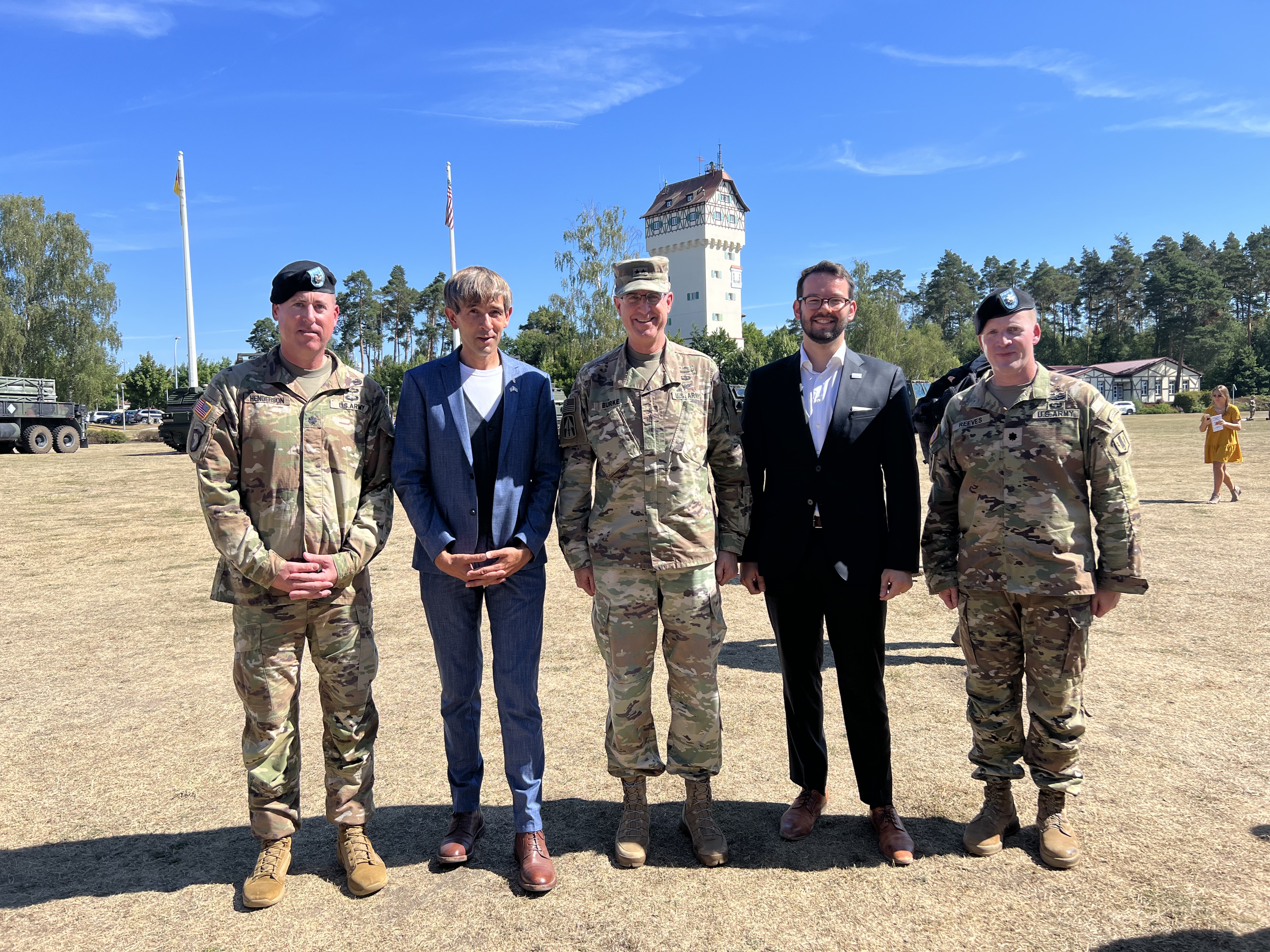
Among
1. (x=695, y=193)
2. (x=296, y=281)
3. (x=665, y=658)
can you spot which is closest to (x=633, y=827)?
(x=665, y=658)

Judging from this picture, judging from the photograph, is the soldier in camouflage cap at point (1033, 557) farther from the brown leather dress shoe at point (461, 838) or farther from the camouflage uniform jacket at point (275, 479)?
→ the camouflage uniform jacket at point (275, 479)

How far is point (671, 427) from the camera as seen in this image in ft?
11.2

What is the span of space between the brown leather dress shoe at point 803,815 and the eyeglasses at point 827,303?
2.14 metres

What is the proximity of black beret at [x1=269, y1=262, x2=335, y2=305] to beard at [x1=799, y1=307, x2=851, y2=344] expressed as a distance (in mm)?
2013

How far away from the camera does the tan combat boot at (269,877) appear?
10.1 feet

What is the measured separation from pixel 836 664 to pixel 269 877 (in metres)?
2.49

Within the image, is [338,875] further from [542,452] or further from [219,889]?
[542,452]

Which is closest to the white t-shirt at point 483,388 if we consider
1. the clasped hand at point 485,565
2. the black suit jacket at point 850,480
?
the clasped hand at point 485,565

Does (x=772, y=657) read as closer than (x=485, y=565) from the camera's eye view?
No

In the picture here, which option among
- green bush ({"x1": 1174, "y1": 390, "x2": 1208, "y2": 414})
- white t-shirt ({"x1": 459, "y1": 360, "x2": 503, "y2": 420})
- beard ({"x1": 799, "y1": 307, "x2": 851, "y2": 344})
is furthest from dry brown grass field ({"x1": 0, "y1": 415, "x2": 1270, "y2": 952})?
green bush ({"x1": 1174, "y1": 390, "x2": 1208, "y2": 414})

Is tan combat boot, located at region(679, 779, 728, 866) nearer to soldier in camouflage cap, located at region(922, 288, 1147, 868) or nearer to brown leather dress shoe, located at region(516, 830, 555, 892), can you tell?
brown leather dress shoe, located at region(516, 830, 555, 892)

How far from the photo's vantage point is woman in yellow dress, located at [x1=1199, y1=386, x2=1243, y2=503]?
1346 cm

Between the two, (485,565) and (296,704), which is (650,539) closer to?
(485,565)

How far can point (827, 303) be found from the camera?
3.41 metres
